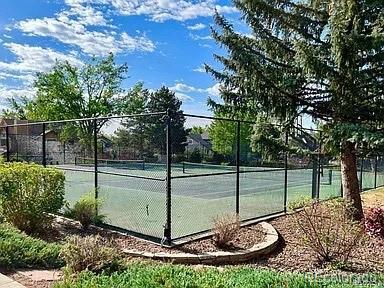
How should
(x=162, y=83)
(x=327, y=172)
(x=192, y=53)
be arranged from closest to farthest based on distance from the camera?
(x=327, y=172)
(x=192, y=53)
(x=162, y=83)

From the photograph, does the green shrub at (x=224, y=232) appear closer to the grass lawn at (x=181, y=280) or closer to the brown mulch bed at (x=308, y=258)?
the brown mulch bed at (x=308, y=258)

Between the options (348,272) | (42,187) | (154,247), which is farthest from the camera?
(42,187)

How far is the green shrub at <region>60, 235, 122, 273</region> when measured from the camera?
3639 mm

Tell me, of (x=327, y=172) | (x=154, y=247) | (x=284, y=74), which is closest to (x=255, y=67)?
(x=284, y=74)

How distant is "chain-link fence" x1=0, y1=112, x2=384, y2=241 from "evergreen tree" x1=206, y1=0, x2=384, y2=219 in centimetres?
73

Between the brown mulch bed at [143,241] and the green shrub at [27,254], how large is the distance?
78cm

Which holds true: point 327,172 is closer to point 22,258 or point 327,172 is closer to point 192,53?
point 192,53

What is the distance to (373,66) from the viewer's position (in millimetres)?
6832

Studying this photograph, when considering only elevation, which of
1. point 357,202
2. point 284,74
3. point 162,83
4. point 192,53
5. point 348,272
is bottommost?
point 348,272

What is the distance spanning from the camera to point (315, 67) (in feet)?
20.9

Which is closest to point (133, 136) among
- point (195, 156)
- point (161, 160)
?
point (161, 160)

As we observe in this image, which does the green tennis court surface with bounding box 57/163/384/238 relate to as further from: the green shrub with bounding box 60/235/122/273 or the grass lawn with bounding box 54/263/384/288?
the grass lawn with bounding box 54/263/384/288

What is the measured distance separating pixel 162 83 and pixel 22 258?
3456cm

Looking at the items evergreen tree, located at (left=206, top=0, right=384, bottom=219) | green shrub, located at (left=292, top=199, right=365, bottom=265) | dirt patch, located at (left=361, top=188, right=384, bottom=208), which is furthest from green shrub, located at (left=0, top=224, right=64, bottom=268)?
dirt patch, located at (left=361, top=188, right=384, bottom=208)
